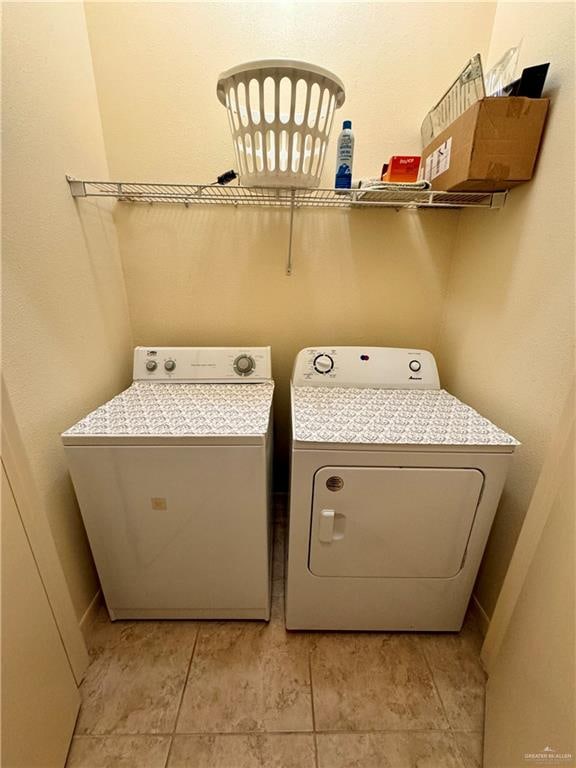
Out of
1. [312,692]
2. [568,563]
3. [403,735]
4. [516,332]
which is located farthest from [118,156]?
[403,735]

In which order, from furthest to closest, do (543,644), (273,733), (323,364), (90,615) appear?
1. (323,364)
2. (90,615)
3. (273,733)
4. (543,644)

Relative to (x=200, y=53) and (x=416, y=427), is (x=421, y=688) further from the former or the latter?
(x=200, y=53)

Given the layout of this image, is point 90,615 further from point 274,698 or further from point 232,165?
point 232,165

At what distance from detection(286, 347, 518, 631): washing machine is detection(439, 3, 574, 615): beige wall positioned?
0.13 metres

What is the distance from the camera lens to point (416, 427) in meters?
1.09

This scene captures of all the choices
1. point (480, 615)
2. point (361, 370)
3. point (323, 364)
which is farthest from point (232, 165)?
point (480, 615)

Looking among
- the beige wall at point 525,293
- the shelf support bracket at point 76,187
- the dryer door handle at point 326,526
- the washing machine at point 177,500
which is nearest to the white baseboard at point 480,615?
the beige wall at point 525,293

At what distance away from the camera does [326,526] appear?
1.08 m

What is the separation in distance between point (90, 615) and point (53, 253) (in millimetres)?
1451

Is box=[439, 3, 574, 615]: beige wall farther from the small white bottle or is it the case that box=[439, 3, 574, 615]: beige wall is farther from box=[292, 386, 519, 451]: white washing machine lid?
the small white bottle

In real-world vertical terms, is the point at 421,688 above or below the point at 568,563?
below

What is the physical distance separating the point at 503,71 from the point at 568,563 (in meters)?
1.63

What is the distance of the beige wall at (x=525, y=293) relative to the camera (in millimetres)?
946

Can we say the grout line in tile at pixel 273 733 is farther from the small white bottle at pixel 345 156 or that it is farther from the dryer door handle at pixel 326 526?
the small white bottle at pixel 345 156
